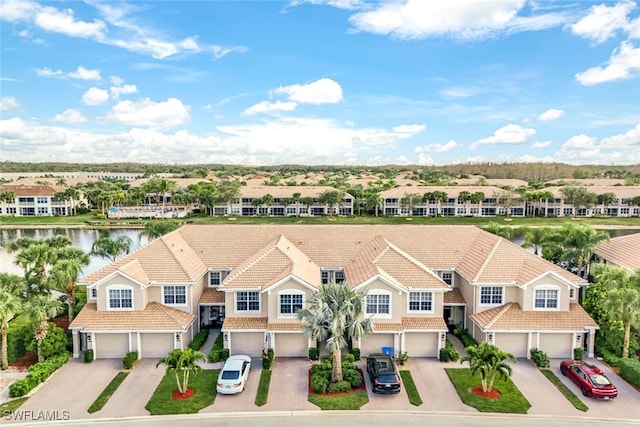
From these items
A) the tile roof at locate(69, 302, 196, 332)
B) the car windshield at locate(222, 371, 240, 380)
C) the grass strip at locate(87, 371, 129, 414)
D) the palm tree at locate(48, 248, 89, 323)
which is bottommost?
the grass strip at locate(87, 371, 129, 414)

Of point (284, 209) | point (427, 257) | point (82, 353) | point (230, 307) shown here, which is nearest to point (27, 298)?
point (82, 353)

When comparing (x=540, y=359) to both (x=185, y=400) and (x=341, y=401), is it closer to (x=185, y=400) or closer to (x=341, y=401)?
(x=341, y=401)

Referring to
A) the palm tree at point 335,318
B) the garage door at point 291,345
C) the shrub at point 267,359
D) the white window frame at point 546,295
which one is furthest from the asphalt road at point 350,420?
the white window frame at point 546,295

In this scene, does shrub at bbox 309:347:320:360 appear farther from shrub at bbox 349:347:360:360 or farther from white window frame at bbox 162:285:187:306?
white window frame at bbox 162:285:187:306

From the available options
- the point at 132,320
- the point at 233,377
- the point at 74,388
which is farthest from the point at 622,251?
the point at 74,388

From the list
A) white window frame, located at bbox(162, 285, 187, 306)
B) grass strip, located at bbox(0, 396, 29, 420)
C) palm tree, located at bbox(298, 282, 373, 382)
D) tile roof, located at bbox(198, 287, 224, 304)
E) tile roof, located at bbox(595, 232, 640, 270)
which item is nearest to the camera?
grass strip, located at bbox(0, 396, 29, 420)

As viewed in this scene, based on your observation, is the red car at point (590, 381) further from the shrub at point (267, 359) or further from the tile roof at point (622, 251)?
the shrub at point (267, 359)

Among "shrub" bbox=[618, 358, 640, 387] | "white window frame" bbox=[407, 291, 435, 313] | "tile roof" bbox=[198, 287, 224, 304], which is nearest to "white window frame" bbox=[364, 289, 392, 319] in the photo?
"white window frame" bbox=[407, 291, 435, 313]
